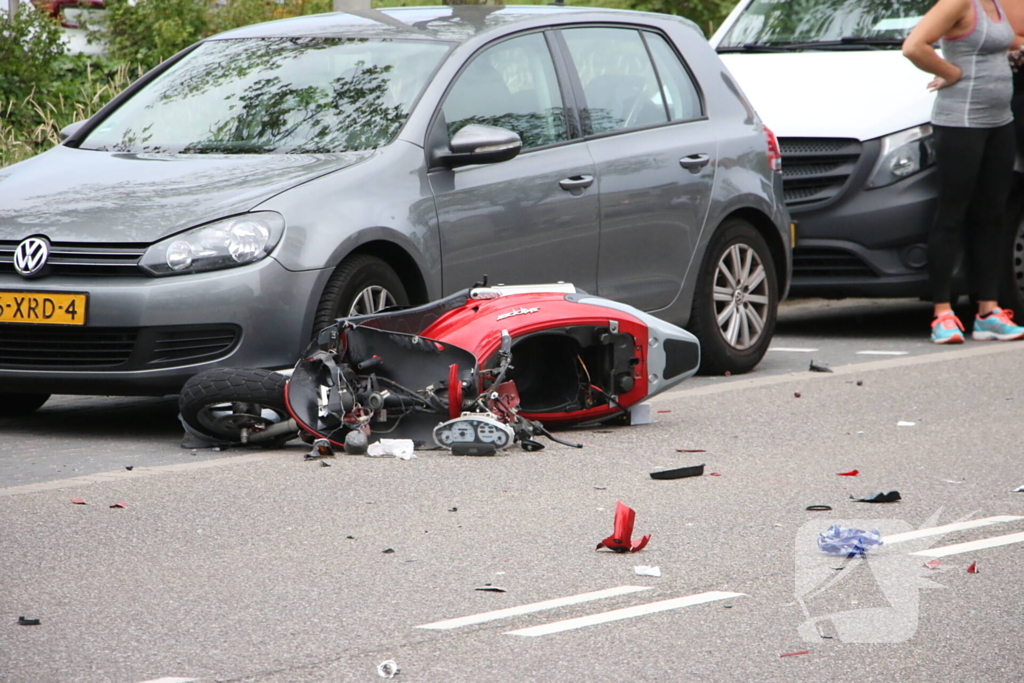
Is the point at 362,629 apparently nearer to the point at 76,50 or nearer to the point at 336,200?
the point at 336,200

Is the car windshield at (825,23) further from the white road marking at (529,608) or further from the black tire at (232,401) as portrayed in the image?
the white road marking at (529,608)

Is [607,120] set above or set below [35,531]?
above

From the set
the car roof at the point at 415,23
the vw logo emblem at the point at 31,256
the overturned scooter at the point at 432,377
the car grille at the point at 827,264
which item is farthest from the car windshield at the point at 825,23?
the vw logo emblem at the point at 31,256

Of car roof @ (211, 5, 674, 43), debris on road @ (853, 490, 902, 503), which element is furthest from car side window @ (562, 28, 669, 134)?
debris on road @ (853, 490, 902, 503)

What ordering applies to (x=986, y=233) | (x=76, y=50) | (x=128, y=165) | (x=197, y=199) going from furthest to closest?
(x=76, y=50) < (x=986, y=233) < (x=128, y=165) < (x=197, y=199)

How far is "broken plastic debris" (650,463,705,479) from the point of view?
591 cm

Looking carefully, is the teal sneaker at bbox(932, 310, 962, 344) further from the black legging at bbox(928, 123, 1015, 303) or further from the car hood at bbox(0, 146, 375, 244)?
the car hood at bbox(0, 146, 375, 244)

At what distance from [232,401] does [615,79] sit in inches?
115

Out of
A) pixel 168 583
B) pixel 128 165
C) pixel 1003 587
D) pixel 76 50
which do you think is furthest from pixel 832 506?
pixel 76 50

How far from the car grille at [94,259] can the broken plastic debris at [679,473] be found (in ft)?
6.72

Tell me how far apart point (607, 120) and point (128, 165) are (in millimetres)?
2281

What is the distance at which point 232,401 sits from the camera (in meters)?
6.24

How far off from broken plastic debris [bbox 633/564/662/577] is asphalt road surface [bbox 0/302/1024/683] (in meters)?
0.04

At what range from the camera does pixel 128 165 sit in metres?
7.12
